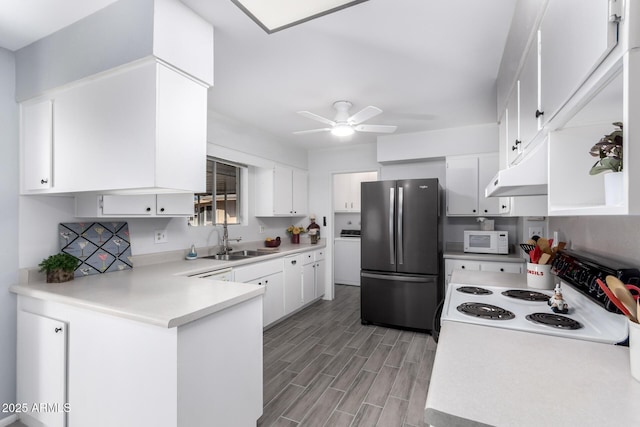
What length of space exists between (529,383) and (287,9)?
1764mm

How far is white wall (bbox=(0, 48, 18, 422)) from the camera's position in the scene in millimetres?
1917

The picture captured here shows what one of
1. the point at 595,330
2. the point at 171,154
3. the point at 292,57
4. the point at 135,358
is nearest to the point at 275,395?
the point at 135,358

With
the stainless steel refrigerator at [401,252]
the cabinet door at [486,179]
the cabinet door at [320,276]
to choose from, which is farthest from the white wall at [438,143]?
the cabinet door at [320,276]

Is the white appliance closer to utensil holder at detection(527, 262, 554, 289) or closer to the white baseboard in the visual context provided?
utensil holder at detection(527, 262, 554, 289)

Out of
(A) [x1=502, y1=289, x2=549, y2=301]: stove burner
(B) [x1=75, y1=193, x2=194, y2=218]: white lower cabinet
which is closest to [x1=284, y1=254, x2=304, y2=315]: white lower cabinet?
(B) [x1=75, y1=193, x2=194, y2=218]: white lower cabinet

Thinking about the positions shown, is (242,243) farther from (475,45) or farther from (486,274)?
(475,45)

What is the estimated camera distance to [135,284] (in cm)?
192

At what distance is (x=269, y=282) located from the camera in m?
3.46

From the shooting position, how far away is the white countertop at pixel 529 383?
705mm

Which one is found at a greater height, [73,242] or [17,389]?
[73,242]

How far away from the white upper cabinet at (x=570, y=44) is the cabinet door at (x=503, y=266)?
102 inches

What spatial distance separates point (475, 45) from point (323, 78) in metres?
1.09

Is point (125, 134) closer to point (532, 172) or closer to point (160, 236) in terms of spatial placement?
point (160, 236)

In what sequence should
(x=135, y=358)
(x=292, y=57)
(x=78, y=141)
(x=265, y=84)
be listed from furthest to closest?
1. (x=265, y=84)
2. (x=292, y=57)
3. (x=78, y=141)
4. (x=135, y=358)
